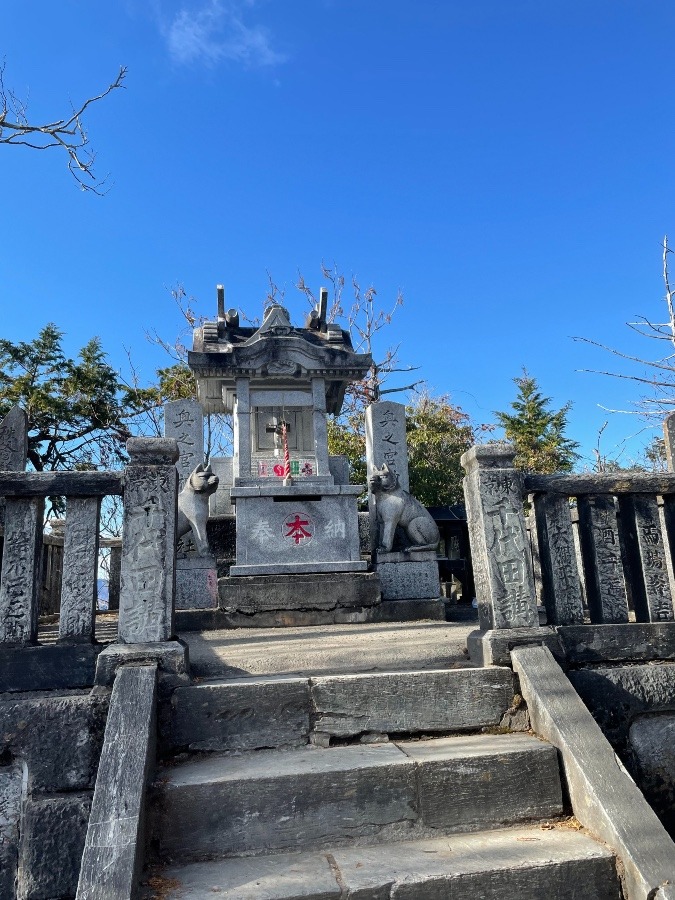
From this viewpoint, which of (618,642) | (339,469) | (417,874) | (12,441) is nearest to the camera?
(417,874)

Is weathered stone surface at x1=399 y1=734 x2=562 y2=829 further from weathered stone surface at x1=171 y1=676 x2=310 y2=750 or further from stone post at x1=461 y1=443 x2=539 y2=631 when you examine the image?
stone post at x1=461 y1=443 x2=539 y2=631

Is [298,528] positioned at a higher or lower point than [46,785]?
higher

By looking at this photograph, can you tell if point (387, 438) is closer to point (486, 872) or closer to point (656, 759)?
point (656, 759)

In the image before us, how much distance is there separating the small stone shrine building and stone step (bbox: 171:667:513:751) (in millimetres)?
3300

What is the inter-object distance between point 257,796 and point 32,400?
1472cm

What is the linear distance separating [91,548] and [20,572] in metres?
0.41

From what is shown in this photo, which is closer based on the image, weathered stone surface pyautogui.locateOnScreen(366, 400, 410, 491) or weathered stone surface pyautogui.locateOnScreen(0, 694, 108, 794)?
weathered stone surface pyautogui.locateOnScreen(0, 694, 108, 794)

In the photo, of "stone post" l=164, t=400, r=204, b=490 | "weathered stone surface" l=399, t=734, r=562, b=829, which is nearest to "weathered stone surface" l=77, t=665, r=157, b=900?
"weathered stone surface" l=399, t=734, r=562, b=829

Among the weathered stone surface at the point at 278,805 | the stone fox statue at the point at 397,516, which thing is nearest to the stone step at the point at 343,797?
the weathered stone surface at the point at 278,805

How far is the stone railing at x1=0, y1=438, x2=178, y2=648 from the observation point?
11.3ft

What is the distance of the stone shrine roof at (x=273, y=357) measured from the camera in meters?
7.56

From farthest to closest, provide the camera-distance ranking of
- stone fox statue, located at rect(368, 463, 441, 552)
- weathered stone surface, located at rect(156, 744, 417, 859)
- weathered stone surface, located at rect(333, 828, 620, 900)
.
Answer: stone fox statue, located at rect(368, 463, 441, 552) < weathered stone surface, located at rect(156, 744, 417, 859) < weathered stone surface, located at rect(333, 828, 620, 900)

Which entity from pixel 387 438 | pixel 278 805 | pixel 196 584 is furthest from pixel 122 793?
pixel 387 438

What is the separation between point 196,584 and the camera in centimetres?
660
